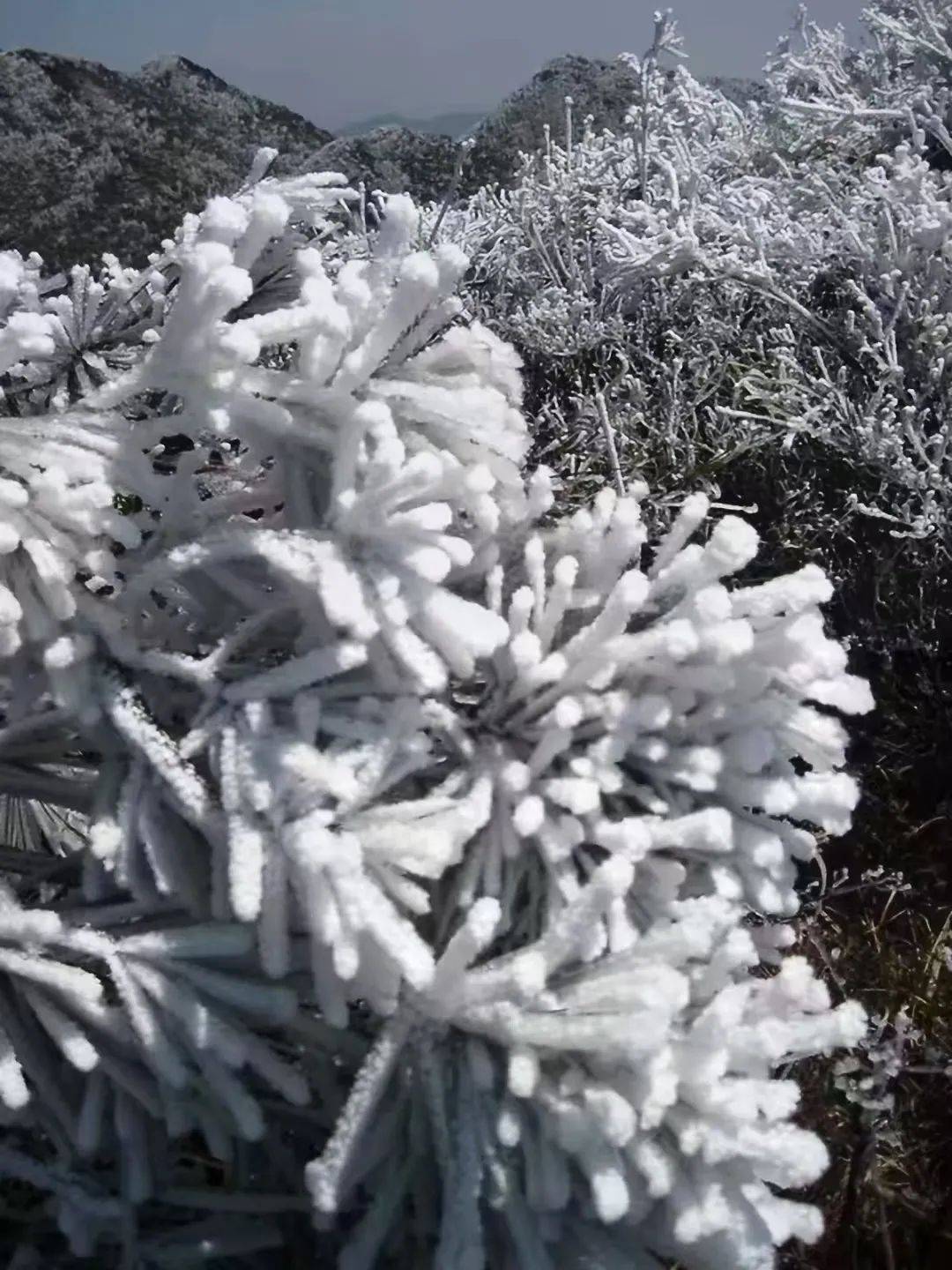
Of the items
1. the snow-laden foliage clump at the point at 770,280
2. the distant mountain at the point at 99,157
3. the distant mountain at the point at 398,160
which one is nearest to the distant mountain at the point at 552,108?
the distant mountain at the point at 398,160

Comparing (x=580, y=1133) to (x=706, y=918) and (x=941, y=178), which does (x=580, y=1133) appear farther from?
(x=941, y=178)

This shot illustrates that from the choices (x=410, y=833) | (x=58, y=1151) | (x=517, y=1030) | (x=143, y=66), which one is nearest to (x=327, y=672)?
(x=410, y=833)

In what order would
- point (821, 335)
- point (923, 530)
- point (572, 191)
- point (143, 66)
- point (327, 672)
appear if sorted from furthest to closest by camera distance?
1. point (143, 66)
2. point (572, 191)
3. point (821, 335)
4. point (923, 530)
5. point (327, 672)

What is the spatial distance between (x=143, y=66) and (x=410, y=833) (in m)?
5.55

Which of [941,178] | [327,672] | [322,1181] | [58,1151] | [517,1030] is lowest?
[58,1151]

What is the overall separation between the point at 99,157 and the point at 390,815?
4312 mm

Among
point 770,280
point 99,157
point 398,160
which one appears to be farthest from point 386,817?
point 398,160

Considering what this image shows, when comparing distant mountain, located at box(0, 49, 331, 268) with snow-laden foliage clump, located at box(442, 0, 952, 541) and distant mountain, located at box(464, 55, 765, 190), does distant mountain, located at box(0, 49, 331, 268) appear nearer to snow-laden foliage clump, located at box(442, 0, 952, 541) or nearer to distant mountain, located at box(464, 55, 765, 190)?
distant mountain, located at box(464, 55, 765, 190)

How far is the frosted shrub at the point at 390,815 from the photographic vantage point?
1.13 m

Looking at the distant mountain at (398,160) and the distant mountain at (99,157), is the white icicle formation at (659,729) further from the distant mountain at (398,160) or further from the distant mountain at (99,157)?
the distant mountain at (398,160)

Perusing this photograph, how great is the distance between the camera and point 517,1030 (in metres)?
1.12

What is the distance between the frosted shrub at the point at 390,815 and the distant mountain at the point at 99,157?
11.5 ft

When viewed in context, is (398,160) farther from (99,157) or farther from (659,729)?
(659,729)

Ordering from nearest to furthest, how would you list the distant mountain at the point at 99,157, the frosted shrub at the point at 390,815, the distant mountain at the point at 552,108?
the frosted shrub at the point at 390,815
the distant mountain at the point at 99,157
the distant mountain at the point at 552,108
